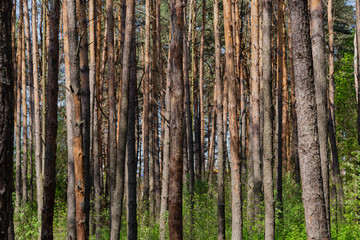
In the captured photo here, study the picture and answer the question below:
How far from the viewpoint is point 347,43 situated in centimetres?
2441

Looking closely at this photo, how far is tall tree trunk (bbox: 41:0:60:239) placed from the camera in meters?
6.32

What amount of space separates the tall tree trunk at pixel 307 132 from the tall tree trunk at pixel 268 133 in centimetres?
303

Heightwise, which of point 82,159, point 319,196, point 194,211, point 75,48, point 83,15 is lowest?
point 194,211

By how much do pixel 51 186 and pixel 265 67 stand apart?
16.3 feet

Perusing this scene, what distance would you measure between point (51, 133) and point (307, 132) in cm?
399

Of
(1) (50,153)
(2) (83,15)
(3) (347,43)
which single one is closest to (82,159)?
(1) (50,153)

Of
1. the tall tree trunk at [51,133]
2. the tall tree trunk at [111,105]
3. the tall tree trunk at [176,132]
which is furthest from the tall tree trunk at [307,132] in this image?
the tall tree trunk at [111,105]

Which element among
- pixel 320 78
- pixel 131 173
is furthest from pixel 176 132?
pixel 320 78

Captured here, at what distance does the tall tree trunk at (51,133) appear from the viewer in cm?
632

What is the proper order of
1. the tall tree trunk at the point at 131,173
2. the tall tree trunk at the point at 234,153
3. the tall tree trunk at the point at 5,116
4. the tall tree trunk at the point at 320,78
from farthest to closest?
the tall tree trunk at the point at 234,153, the tall tree trunk at the point at 131,173, the tall tree trunk at the point at 320,78, the tall tree trunk at the point at 5,116

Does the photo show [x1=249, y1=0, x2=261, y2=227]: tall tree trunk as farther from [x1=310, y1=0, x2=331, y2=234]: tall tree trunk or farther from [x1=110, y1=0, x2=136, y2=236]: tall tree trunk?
[x1=110, y1=0, x2=136, y2=236]: tall tree trunk

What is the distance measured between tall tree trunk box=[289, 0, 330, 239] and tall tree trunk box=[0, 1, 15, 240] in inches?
137

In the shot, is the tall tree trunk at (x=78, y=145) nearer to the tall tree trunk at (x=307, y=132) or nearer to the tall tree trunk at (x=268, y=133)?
the tall tree trunk at (x=307, y=132)

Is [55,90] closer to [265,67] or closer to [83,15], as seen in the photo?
[83,15]
